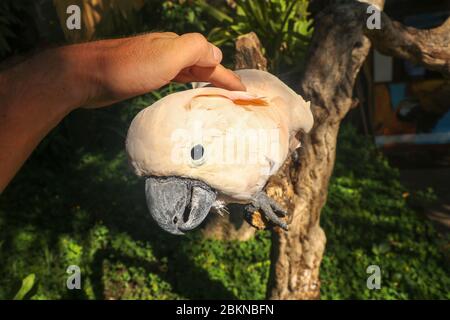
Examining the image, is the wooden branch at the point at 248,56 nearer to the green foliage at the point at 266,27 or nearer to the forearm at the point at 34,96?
the green foliage at the point at 266,27

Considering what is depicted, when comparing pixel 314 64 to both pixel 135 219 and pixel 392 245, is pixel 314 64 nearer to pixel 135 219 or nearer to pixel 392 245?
pixel 392 245

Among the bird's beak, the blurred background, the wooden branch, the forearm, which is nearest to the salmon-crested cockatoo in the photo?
the bird's beak

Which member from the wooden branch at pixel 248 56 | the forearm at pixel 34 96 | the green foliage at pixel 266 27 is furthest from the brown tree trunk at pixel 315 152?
the forearm at pixel 34 96

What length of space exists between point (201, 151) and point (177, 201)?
0.13 metres

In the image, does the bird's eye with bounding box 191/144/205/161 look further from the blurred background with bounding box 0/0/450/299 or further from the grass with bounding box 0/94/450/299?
the grass with bounding box 0/94/450/299

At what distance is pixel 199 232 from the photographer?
9.29 ft

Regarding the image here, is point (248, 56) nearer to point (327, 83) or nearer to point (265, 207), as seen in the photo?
point (327, 83)

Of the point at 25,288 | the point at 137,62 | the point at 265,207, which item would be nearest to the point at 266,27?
the point at 265,207

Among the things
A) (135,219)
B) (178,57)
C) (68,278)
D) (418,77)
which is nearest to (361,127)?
(418,77)

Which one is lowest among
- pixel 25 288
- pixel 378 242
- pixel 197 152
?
pixel 378 242

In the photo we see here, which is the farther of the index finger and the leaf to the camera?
the leaf

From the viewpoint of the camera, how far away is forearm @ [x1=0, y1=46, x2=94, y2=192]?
27.7 inches

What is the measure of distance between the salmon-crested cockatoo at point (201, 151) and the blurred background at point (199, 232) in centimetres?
83

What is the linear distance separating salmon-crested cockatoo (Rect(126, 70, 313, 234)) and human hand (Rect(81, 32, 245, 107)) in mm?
68
